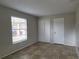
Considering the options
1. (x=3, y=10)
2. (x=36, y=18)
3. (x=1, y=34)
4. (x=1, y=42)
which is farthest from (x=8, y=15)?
(x=36, y=18)

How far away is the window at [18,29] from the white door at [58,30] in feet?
8.23

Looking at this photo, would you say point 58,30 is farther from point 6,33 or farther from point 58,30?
point 6,33

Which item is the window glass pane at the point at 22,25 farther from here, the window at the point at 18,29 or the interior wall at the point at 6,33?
the interior wall at the point at 6,33

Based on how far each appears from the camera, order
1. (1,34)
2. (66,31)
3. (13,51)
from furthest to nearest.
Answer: (66,31) < (13,51) < (1,34)

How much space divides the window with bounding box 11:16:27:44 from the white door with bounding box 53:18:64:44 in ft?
8.23

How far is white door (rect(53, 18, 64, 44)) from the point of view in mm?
5473

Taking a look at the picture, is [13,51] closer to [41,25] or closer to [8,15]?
[8,15]

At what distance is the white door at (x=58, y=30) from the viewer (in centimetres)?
547

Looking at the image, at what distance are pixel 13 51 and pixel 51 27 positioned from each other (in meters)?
3.57

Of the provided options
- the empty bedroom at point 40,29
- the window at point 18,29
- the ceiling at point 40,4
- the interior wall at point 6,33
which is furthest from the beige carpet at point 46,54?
the ceiling at point 40,4

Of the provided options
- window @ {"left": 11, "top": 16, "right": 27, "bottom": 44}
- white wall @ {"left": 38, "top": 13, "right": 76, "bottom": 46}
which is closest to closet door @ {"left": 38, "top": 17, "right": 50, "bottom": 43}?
white wall @ {"left": 38, "top": 13, "right": 76, "bottom": 46}

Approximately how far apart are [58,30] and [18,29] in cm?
319

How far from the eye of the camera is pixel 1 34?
3139 millimetres

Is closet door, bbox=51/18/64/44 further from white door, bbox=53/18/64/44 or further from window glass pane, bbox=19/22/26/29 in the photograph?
window glass pane, bbox=19/22/26/29
